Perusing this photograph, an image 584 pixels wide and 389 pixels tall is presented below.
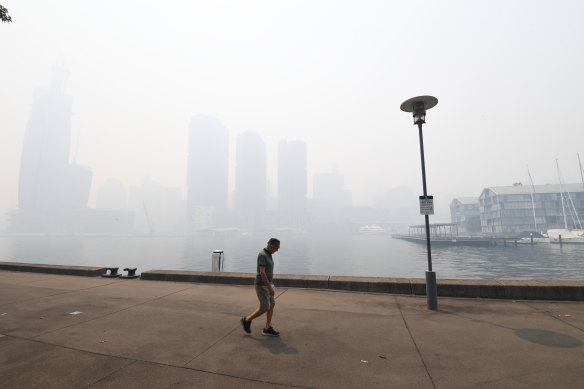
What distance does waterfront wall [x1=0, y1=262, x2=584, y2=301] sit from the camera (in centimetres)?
Answer: 779

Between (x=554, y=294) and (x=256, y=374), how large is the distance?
824 centimetres

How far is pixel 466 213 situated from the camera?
5945 inches

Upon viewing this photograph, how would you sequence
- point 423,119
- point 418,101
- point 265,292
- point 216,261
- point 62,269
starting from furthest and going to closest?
1. point 62,269
2. point 216,261
3. point 423,119
4. point 418,101
5. point 265,292

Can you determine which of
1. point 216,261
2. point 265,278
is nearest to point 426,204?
point 265,278

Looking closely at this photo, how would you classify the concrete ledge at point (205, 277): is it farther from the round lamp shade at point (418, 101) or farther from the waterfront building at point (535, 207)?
the waterfront building at point (535, 207)

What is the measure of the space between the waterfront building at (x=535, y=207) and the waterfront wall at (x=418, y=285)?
13046cm

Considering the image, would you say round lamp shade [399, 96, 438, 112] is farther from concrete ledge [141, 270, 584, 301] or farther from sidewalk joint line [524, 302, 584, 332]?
sidewalk joint line [524, 302, 584, 332]

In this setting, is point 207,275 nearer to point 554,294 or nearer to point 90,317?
point 90,317

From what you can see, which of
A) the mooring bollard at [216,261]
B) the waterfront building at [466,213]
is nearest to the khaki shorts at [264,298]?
the mooring bollard at [216,261]

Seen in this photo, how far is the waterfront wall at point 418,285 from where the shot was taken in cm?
779

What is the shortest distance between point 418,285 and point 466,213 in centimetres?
16609

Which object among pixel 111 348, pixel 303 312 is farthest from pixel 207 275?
pixel 111 348

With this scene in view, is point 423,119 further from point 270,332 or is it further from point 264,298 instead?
point 270,332

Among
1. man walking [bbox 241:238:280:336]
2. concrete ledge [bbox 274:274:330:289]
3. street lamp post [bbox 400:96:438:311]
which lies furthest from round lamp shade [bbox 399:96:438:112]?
concrete ledge [bbox 274:274:330:289]
